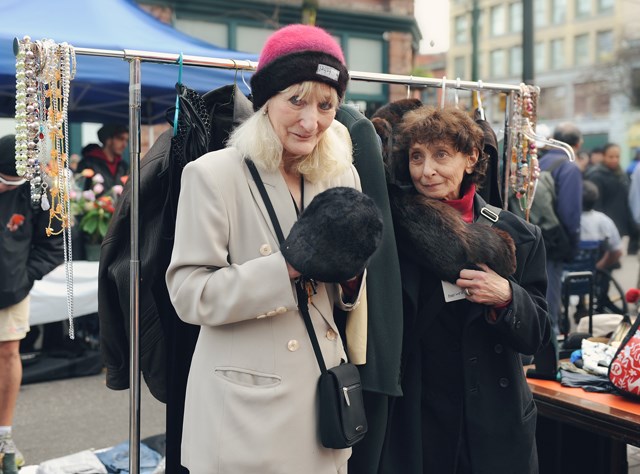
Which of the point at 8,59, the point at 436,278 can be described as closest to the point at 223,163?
the point at 436,278

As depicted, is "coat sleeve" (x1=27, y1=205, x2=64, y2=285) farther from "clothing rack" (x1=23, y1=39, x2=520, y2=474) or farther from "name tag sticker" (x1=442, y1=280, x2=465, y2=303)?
"name tag sticker" (x1=442, y1=280, x2=465, y2=303)

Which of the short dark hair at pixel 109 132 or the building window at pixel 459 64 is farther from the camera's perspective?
the building window at pixel 459 64

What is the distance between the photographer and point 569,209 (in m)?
6.18

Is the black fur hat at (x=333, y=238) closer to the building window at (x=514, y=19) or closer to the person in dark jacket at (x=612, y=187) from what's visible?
the person in dark jacket at (x=612, y=187)

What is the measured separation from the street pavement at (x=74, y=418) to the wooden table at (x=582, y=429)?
89 centimetres

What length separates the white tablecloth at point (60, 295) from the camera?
5824 mm

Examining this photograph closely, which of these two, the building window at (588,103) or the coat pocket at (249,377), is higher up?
the building window at (588,103)

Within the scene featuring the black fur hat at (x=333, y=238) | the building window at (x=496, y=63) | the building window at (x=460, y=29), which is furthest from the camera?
the building window at (x=460, y=29)

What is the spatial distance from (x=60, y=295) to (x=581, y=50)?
42134 mm

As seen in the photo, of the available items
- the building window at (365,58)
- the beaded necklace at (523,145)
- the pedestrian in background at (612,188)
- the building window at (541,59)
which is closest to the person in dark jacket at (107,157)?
Answer: the beaded necklace at (523,145)

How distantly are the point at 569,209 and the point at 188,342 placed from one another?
4.50 metres

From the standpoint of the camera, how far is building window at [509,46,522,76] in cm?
4658

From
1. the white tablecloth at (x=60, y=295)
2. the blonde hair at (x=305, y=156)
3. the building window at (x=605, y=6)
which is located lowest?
the white tablecloth at (x=60, y=295)

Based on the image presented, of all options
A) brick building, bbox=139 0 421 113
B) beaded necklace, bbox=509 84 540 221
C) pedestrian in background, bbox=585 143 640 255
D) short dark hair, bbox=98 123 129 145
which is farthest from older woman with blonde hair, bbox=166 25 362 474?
brick building, bbox=139 0 421 113
